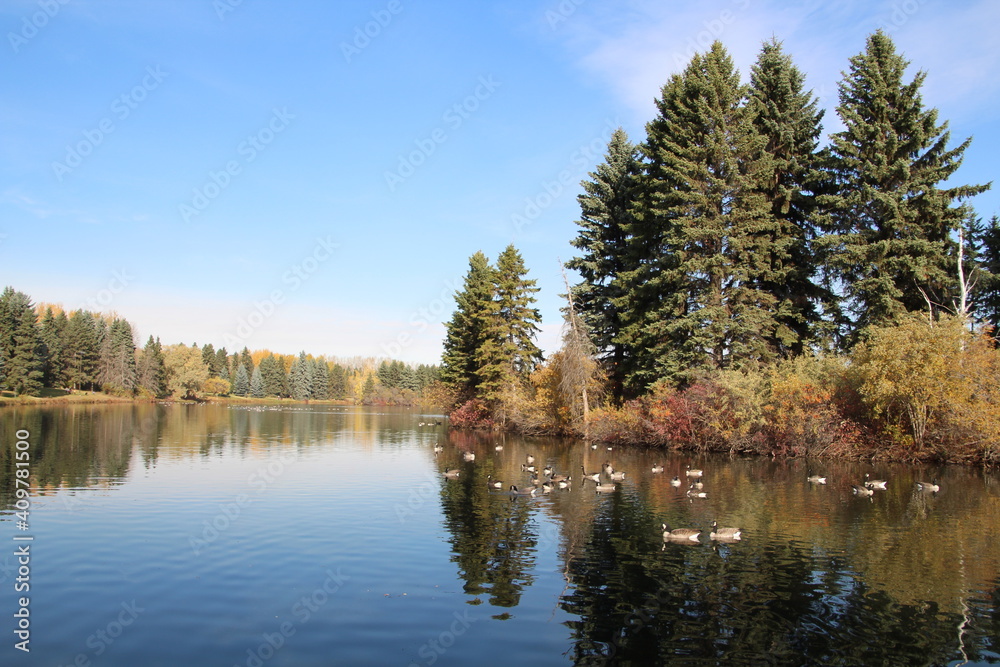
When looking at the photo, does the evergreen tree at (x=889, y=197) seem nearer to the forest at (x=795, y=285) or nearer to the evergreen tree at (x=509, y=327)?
the forest at (x=795, y=285)

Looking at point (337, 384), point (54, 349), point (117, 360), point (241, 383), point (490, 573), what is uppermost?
point (54, 349)

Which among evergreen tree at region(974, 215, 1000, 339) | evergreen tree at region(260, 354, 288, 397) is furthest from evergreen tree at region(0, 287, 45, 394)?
evergreen tree at region(974, 215, 1000, 339)

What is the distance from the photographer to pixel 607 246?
55719mm

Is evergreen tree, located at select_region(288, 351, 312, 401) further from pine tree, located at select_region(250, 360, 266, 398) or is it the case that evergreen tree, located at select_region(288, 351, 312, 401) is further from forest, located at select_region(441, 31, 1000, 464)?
forest, located at select_region(441, 31, 1000, 464)

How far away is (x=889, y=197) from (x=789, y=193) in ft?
24.2

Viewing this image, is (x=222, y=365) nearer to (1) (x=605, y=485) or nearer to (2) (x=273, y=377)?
(2) (x=273, y=377)

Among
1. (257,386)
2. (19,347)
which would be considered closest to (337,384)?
(257,386)

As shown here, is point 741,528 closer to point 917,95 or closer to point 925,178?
point 925,178

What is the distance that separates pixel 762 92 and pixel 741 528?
125 feet

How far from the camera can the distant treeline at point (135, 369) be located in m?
85.4

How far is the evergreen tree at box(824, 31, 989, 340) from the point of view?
3759cm

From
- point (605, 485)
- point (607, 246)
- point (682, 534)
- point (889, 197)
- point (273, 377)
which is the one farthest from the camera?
point (273, 377)

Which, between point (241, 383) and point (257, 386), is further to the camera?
point (257, 386)

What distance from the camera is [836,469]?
3266 centimetres
